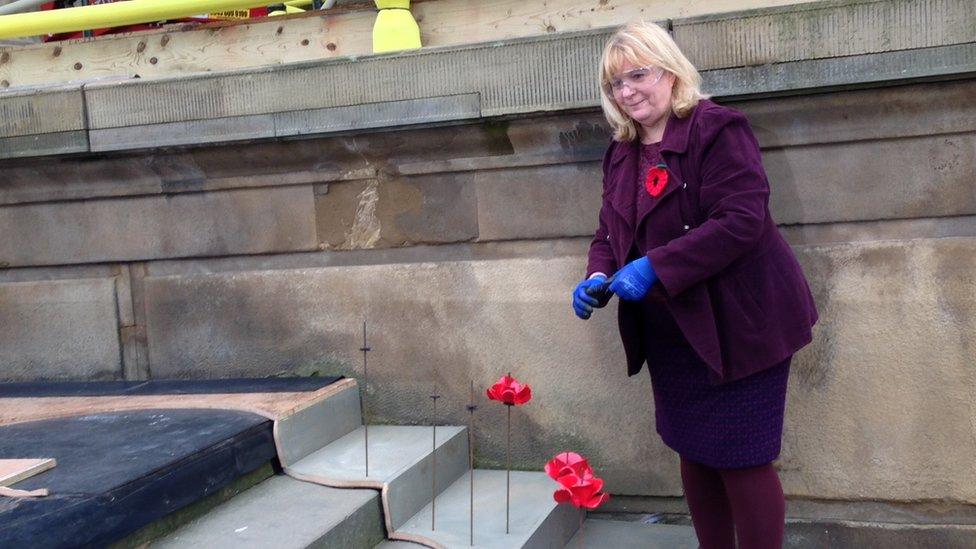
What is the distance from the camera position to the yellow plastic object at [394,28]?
4168mm

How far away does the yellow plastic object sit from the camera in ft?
13.7

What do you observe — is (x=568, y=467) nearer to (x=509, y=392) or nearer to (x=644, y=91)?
(x=509, y=392)

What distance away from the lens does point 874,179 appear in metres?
3.42

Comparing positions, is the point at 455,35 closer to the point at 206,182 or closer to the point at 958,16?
the point at 206,182

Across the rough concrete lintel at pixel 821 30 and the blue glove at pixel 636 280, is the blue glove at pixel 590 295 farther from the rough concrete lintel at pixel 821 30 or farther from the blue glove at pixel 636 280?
the rough concrete lintel at pixel 821 30

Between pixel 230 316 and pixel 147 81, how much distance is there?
106cm

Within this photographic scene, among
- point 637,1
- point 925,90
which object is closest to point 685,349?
point 925,90

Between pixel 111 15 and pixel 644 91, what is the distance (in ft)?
8.20

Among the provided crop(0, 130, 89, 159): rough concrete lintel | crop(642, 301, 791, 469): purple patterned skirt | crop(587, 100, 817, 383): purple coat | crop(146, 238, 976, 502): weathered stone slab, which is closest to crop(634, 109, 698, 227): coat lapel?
crop(587, 100, 817, 383): purple coat

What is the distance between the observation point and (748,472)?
2838mm

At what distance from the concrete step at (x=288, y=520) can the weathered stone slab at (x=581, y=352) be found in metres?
0.79

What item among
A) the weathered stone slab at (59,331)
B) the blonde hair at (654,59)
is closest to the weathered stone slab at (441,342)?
the weathered stone slab at (59,331)

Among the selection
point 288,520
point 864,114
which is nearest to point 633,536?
point 288,520

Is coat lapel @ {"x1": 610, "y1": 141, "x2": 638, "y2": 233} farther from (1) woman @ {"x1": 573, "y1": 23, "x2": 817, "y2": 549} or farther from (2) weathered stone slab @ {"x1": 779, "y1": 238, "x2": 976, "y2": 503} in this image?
(2) weathered stone slab @ {"x1": 779, "y1": 238, "x2": 976, "y2": 503}
